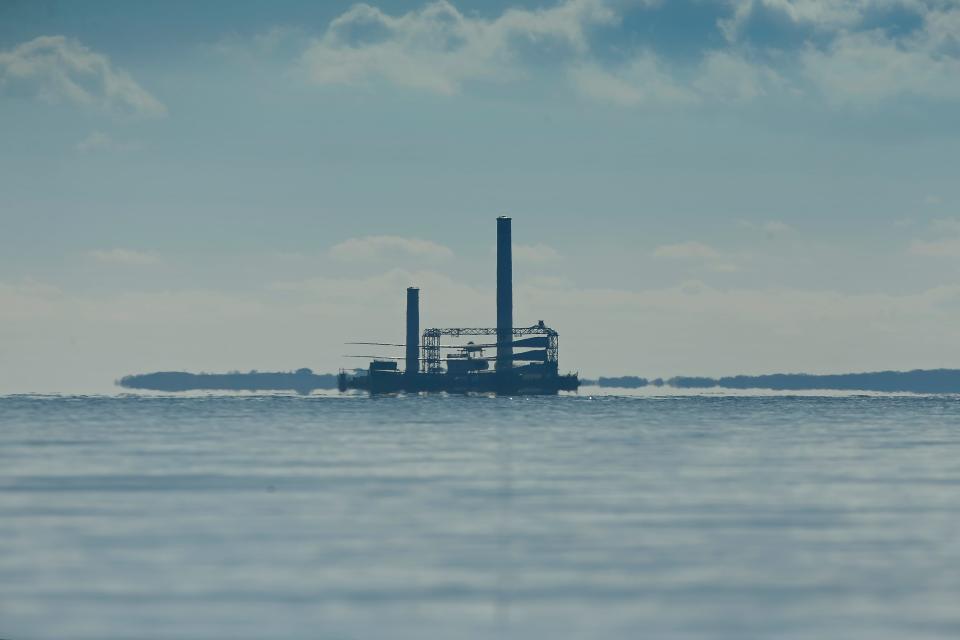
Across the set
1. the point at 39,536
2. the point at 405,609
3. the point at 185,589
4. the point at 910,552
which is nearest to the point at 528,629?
the point at 405,609

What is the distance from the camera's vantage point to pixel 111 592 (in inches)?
992

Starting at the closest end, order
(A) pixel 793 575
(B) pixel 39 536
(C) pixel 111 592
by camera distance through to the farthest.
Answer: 1. (C) pixel 111 592
2. (A) pixel 793 575
3. (B) pixel 39 536

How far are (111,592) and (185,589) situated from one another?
1222 mm

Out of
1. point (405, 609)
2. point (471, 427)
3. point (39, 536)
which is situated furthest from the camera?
point (471, 427)

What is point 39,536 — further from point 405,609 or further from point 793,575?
point 793,575

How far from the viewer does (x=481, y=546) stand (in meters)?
31.2

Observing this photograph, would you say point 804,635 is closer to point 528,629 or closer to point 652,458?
point 528,629

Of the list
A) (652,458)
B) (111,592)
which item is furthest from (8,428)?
→ (111,592)

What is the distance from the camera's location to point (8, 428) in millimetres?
101750

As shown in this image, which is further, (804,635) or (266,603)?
(266,603)

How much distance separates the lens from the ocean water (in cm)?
2264

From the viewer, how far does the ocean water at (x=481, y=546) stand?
74.3 feet

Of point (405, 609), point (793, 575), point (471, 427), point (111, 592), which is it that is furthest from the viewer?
point (471, 427)

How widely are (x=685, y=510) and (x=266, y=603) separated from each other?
16.8m
